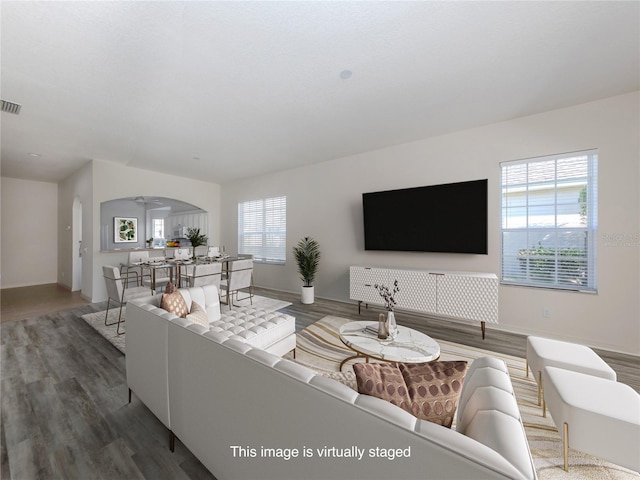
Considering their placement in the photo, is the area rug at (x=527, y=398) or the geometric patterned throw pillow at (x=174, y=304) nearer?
the area rug at (x=527, y=398)

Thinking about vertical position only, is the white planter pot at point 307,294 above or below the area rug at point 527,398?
above

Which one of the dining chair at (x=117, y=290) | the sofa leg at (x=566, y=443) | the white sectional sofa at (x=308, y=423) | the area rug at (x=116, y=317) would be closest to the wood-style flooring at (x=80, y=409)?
the area rug at (x=116, y=317)

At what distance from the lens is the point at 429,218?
397 centimetres

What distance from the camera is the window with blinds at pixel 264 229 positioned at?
6078 millimetres

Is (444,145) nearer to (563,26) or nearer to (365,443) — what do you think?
(563,26)

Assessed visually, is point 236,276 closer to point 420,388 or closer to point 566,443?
point 420,388

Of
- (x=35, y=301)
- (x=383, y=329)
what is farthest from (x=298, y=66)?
(x=35, y=301)

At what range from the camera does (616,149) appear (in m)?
2.89

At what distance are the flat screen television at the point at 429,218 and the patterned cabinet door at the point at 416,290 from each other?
0.53 metres

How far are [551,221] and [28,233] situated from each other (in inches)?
447

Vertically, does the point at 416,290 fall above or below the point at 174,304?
below

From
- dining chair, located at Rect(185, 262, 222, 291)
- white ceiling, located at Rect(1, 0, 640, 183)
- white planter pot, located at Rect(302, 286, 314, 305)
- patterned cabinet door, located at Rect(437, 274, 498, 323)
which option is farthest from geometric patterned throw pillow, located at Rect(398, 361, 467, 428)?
white planter pot, located at Rect(302, 286, 314, 305)

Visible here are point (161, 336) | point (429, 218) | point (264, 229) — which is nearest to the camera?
point (161, 336)

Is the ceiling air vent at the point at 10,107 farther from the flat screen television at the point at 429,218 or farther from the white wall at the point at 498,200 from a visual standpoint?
the flat screen television at the point at 429,218
